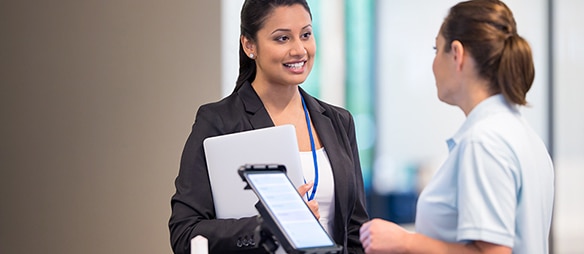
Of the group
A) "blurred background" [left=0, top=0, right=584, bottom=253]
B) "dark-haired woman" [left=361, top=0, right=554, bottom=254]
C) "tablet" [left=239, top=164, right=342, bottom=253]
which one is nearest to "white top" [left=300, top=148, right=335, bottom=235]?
"dark-haired woman" [left=361, top=0, right=554, bottom=254]

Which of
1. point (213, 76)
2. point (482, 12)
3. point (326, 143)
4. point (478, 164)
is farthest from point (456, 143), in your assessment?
point (213, 76)

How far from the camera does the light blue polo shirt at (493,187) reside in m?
1.47

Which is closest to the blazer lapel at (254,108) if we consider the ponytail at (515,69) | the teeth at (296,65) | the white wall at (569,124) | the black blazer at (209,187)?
the black blazer at (209,187)

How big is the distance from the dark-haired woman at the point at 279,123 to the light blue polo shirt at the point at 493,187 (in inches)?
23.9

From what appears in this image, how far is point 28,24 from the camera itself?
362 centimetres

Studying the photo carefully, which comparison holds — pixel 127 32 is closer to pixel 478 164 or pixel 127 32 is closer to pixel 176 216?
pixel 176 216

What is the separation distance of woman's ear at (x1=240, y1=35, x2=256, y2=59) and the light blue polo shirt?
2.78ft

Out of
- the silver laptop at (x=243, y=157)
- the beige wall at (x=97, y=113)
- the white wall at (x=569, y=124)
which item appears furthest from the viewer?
the white wall at (x=569, y=124)

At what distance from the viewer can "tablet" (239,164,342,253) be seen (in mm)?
1337

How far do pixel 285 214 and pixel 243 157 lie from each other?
0.61 metres

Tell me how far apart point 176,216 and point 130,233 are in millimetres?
1716

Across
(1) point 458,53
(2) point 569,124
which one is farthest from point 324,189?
(2) point 569,124

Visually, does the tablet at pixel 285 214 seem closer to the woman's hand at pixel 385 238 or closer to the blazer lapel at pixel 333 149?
the woman's hand at pixel 385 238

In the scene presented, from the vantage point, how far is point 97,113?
3672 mm
